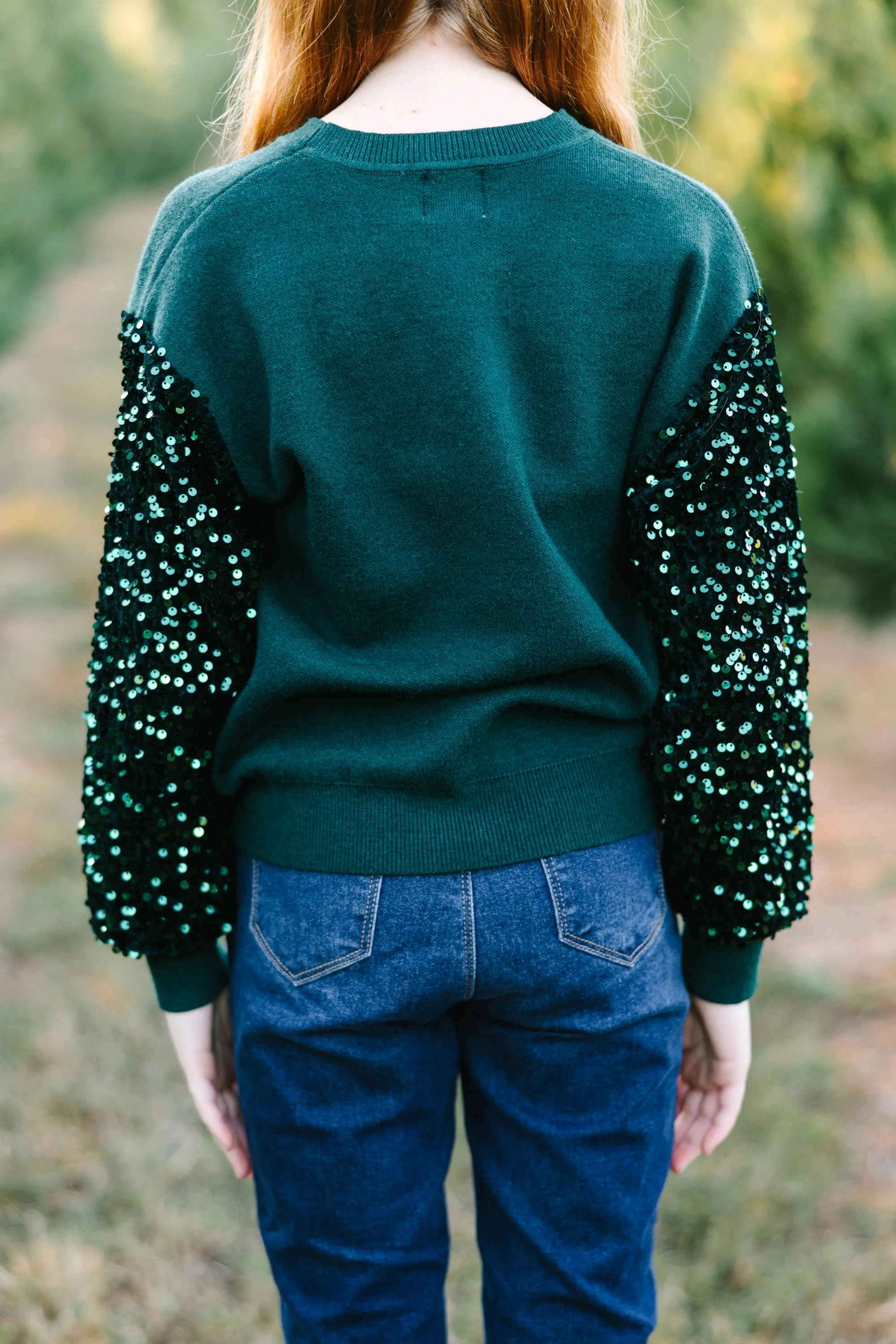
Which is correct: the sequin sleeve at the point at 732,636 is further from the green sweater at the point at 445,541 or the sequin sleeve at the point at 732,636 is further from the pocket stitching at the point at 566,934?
the pocket stitching at the point at 566,934

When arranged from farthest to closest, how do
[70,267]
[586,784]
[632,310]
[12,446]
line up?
1. [70,267]
2. [12,446]
3. [586,784]
4. [632,310]

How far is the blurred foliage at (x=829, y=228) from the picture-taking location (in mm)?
3697

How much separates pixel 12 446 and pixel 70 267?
22.2 ft

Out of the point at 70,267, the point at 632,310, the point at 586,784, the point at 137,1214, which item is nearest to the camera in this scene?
the point at 632,310

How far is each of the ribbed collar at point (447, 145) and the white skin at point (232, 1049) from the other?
0.01 meters

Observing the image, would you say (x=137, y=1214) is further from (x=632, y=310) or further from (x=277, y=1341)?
(x=632, y=310)

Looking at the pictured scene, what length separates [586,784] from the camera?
1210mm

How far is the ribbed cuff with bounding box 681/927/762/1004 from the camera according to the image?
4.35ft

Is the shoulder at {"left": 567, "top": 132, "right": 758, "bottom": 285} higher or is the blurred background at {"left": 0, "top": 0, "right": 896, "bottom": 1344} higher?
the shoulder at {"left": 567, "top": 132, "right": 758, "bottom": 285}

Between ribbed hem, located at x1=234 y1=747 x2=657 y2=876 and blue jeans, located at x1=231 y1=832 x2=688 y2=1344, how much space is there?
0.02 metres

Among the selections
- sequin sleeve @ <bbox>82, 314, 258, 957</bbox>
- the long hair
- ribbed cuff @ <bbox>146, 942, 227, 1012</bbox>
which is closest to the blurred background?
the long hair

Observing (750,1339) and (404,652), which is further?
(750,1339)

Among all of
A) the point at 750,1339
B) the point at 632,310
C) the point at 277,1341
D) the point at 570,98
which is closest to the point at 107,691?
the point at 632,310

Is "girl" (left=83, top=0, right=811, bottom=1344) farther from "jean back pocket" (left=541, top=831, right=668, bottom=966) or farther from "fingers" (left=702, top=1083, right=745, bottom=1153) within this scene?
"fingers" (left=702, top=1083, right=745, bottom=1153)
